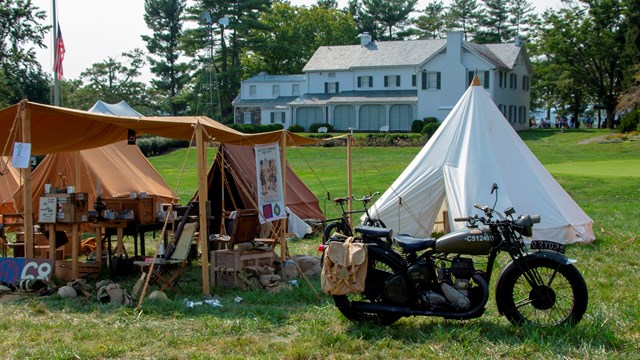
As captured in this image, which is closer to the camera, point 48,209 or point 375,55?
point 48,209

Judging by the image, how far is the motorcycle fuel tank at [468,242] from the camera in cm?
647

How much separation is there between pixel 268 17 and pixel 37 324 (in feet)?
196

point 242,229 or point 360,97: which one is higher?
point 360,97

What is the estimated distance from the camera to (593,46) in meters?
52.3

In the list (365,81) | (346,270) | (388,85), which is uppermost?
(365,81)

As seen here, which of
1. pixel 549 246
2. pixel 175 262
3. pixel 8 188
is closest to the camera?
pixel 549 246

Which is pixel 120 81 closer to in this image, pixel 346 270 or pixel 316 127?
pixel 316 127

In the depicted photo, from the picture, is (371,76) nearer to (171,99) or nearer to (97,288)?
(171,99)

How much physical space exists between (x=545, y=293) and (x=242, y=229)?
470cm

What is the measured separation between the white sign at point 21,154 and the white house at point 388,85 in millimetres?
40907

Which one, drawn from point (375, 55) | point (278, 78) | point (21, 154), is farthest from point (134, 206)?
point (278, 78)

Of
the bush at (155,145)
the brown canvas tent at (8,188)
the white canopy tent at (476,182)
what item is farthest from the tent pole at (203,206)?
the bush at (155,145)

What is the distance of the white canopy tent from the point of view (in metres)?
11.7

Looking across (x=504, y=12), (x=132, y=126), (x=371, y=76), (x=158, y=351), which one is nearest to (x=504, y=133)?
(x=132, y=126)
